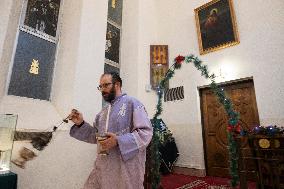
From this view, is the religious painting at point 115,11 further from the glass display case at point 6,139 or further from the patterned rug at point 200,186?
the patterned rug at point 200,186

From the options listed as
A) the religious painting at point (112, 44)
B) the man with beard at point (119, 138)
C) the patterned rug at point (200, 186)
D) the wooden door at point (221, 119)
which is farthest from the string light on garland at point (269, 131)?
the religious painting at point (112, 44)

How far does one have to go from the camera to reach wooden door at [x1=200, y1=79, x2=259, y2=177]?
5441 millimetres

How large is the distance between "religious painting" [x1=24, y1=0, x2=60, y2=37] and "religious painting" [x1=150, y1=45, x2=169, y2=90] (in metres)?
2.84

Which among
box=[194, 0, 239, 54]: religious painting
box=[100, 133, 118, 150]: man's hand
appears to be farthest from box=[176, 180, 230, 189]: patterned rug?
box=[194, 0, 239, 54]: religious painting

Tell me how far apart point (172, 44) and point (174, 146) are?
312 centimetres

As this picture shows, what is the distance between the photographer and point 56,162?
3059mm

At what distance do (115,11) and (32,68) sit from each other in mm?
2959

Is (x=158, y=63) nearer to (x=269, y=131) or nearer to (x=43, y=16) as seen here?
(x=43, y=16)

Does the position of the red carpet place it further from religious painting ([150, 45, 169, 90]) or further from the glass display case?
the glass display case

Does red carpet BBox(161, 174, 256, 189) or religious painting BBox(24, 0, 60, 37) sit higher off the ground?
religious painting BBox(24, 0, 60, 37)

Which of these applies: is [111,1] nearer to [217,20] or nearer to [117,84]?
[217,20]

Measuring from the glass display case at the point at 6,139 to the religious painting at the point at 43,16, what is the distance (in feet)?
6.07

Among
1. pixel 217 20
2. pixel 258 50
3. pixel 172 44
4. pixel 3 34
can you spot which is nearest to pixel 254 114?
pixel 258 50

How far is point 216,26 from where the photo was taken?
243 inches
